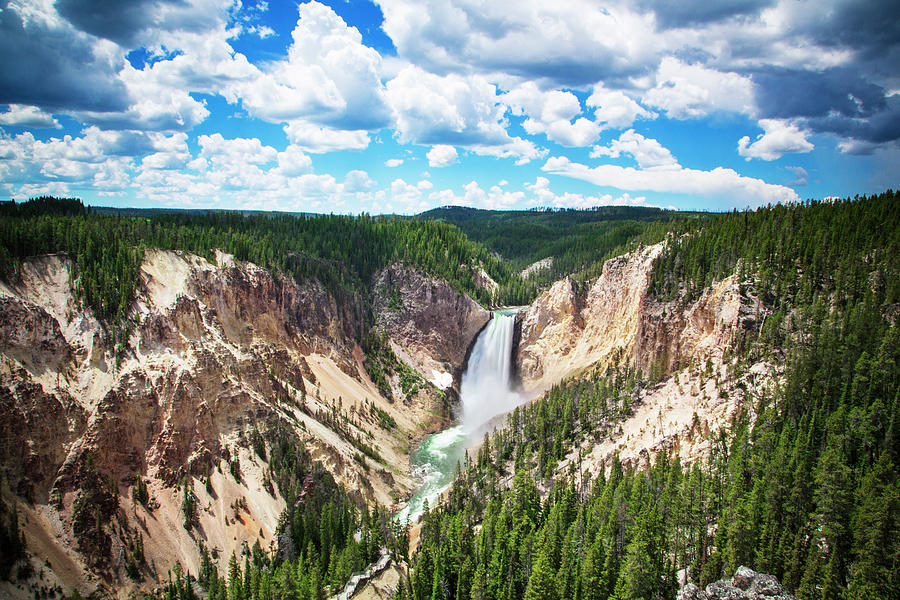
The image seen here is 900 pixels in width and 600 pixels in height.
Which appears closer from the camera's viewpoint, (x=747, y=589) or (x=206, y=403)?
(x=747, y=589)

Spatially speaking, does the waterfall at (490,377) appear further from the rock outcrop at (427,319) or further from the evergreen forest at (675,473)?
the evergreen forest at (675,473)

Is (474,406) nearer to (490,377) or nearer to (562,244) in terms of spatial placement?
(490,377)

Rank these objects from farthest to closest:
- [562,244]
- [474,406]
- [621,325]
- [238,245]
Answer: [562,244], [474,406], [238,245], [621,325]

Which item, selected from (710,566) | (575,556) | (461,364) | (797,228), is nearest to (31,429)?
(575,556)

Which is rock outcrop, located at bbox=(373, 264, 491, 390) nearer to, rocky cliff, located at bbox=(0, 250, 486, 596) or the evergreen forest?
rocky cliff, located at bbox=(0, 250, 486, 596)

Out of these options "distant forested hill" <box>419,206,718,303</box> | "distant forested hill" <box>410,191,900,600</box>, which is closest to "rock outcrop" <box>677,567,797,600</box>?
"distant forested hill" <box>410,191,900,600</box>

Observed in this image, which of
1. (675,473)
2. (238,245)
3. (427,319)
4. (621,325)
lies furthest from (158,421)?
(621,325)
